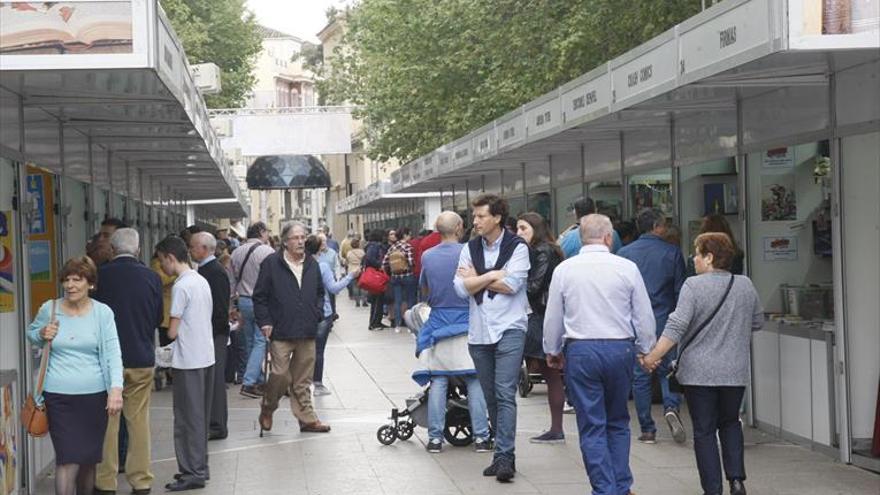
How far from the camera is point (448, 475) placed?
36.7 feet

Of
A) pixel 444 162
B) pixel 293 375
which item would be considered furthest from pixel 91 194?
pixel 444 162

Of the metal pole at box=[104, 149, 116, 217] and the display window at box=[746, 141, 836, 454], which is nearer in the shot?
the display window at box=[746, 141, 836, 454]

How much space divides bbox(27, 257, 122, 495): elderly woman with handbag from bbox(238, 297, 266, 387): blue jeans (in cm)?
645

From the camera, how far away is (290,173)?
64.2m

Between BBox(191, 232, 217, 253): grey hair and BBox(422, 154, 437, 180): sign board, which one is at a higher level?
BBox(422, 154, 437, 180): sign board

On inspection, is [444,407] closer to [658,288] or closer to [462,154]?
[658,288]

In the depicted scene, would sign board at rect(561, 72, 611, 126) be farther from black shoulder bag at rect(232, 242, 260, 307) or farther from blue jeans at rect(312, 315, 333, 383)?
black shoulder bag at rect(232, 242, 260, 307)

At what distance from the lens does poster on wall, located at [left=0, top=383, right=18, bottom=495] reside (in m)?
9.52

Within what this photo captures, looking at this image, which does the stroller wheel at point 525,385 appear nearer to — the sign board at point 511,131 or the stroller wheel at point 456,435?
the stroller wheel at point 456,435

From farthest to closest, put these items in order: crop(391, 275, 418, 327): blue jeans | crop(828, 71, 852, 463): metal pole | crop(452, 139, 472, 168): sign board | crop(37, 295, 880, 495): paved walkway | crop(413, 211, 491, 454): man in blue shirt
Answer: crop(391, 275, 418, 327): blue jeans, crop(452, 139, 472, 168): sign board, crop(413, 211, 491, 454): man in blue shirt, crop(828, 71, 852, 463): metal pole, crop(37, 295, 880, 495): paved walkway

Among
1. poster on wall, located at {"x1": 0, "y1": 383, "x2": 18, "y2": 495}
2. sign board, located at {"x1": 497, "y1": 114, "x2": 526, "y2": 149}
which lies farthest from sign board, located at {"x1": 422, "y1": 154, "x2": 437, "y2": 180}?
poster on wall, located at {"x1": 0, "y1": 383, "x2": 18, "y2": 495}

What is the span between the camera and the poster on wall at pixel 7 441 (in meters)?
9.52

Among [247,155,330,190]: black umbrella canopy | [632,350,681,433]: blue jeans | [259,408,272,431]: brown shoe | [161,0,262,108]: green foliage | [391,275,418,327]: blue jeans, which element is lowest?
[259,408,272,431]: brown shoe

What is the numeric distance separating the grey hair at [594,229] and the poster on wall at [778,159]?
3447 millimetres
